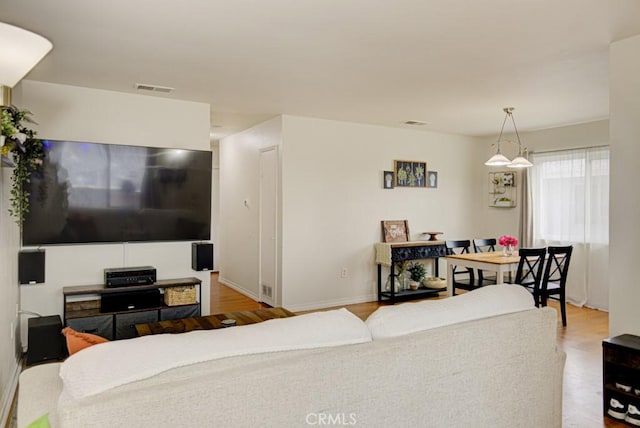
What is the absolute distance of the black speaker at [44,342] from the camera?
3303 millimetres

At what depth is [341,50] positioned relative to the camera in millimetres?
3139

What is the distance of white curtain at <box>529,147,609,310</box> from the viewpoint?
18.4 ft

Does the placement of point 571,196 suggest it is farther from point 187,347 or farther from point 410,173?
point 187,347

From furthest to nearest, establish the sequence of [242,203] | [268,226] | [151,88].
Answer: [242,203], [268,226], [151,88]

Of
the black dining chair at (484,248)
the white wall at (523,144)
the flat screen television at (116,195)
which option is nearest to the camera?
the flat screen television at (116,195)

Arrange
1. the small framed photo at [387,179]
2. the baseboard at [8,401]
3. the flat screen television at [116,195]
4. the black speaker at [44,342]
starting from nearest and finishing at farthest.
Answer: the baseboard at [8,401] → the black speaker at [44,342] → the flat screen television at [116,195] → the small framed photo at [387,179]

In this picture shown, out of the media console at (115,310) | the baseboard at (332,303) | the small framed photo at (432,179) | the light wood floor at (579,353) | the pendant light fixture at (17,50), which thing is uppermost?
the pendant light fixture at (17,50)

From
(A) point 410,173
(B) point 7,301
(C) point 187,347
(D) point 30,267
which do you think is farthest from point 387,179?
(C) point 187,347

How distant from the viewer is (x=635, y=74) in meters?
2.88

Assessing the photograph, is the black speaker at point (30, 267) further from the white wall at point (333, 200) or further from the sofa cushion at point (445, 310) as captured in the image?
the sofa cushion at point (445, 310)

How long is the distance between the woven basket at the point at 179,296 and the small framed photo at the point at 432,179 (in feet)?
13.1

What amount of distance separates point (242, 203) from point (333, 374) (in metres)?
5.50

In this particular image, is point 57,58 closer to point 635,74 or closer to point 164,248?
point 164,248

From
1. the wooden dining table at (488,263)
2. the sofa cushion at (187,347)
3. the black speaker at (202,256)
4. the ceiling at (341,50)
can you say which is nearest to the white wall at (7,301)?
the ceiling at (341,50)
